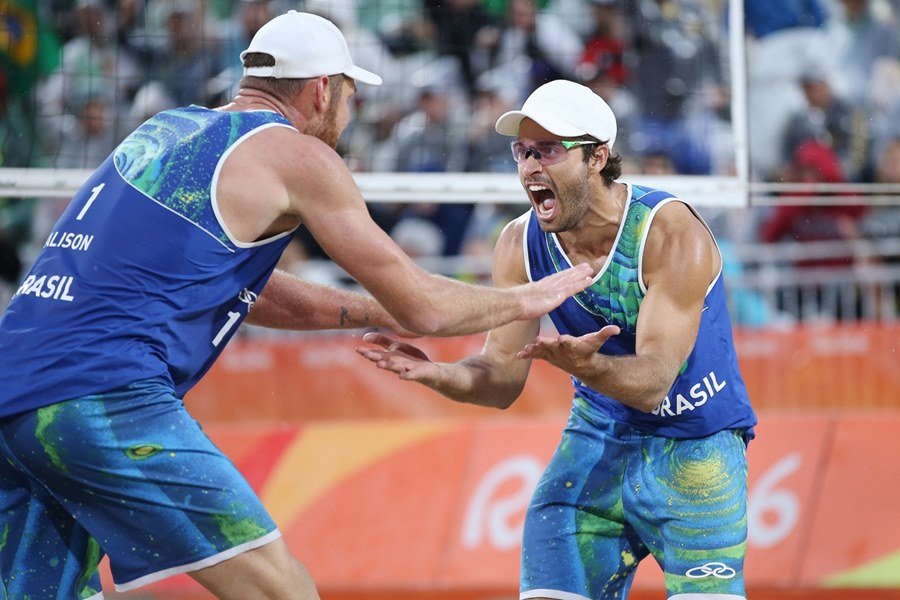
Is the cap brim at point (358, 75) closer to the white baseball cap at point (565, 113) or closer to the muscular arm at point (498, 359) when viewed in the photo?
the white baseball cap at point (565, 113)

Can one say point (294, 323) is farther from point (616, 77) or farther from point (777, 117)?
point (777, 117)

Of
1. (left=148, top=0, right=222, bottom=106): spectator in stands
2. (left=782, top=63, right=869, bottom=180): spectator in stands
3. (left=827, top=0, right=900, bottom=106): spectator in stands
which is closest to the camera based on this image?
(left=148, top=0, right=222, bottom=106): spectator in stands

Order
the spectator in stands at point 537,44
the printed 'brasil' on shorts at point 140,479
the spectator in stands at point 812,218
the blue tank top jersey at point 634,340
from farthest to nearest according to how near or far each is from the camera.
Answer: the spectator in stands at point 812,218
the spectator in stands at point 537,44
the blue tank top jersey at point 634,340
the printed 'brasil' on shorts at point 140,479

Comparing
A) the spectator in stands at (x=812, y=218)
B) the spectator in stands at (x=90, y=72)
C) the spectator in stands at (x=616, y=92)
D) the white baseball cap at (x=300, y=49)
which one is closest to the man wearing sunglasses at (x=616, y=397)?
the white baseball cap at (x=300, y=49)

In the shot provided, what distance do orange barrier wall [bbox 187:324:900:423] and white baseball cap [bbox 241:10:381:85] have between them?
18.9ft

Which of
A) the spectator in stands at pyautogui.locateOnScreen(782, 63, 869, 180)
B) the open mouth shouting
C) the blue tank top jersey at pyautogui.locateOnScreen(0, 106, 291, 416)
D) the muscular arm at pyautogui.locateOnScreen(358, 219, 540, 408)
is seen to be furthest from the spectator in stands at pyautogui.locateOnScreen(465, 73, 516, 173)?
the spectator in stands at pyautogui.locateOnScreen(782, 63, 869, 180)

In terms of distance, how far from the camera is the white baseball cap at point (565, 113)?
16.7 ft

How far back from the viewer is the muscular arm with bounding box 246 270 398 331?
5.29 meters

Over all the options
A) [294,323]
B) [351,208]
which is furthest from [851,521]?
[351,208]

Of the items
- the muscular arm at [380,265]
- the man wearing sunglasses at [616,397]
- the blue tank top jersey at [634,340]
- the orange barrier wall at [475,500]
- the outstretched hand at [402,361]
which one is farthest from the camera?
the orange barrier wall at [475,500]

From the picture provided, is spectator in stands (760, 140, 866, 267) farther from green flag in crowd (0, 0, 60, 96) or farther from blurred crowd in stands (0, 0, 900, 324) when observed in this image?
green flag in crowd (0, 0, 60, 96)

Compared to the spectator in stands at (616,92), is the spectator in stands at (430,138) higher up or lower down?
lower down

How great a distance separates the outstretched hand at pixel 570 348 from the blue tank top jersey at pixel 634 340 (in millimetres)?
481

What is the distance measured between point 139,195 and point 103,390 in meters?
0.64
